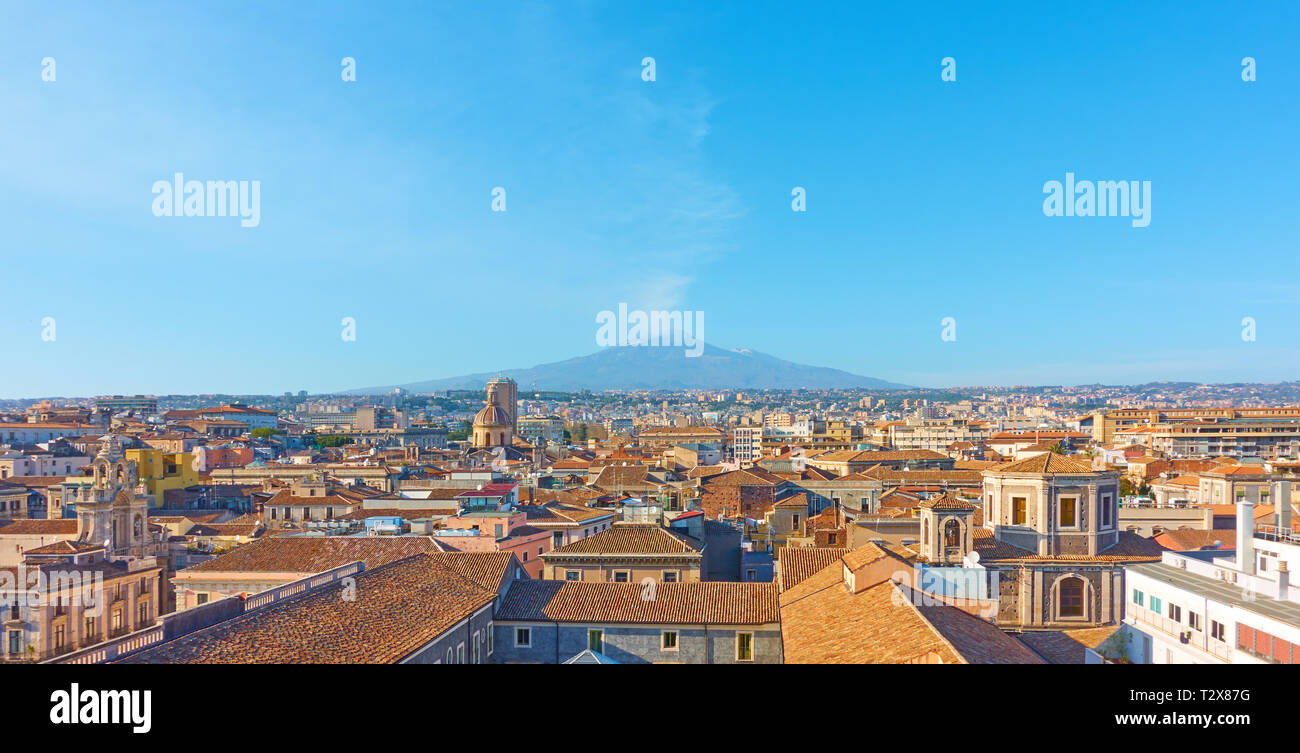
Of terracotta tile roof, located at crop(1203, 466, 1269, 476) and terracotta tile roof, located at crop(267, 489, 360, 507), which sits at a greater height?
terracotta tile roof, located at crop(1203, 466, 1269, 476)

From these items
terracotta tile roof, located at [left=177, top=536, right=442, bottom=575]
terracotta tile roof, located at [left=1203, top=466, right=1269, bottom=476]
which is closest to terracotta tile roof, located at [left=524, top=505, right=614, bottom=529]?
terracotta tile roof, located at [left=177, top=536, right=442, bottom=575]

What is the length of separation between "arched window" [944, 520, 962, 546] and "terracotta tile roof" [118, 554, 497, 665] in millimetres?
11807

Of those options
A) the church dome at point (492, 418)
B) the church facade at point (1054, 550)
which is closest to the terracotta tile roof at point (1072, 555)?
the church facade at point (1054, 550)

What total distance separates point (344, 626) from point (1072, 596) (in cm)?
1934

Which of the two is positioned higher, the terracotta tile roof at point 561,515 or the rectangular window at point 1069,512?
the rectangular window at point 1069,512

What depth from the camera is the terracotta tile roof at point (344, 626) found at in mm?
11852

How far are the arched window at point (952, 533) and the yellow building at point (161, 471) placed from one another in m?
47.0

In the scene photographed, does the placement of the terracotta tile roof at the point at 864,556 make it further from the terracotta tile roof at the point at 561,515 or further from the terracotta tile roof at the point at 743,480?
the terracotta tile roof at the point at 743,480

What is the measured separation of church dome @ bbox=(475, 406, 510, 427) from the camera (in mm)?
98688

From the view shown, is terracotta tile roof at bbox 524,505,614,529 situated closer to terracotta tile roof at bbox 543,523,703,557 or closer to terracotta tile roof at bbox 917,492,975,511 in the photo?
terracotta tile roof at bbox 543,523,703,557
